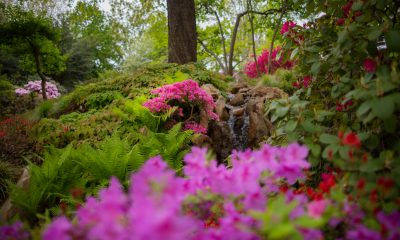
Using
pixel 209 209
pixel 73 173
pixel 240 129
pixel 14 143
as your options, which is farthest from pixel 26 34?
pixel 209 209

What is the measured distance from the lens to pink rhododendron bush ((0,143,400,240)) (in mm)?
368

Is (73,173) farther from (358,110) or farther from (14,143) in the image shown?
(358,110)

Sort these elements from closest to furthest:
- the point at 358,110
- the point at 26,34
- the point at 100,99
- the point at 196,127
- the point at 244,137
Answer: the point at 358,110, the point at 196,127, the point at 244,137, the point at 100,99, the point at 26,34

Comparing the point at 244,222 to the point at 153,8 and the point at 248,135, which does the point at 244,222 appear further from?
the point at 153,8

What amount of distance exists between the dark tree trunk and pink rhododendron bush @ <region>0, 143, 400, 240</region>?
19.3 feet

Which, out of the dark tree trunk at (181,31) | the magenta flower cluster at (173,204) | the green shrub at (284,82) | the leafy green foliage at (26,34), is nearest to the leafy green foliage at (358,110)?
the magenta flower cluster at (173,204)

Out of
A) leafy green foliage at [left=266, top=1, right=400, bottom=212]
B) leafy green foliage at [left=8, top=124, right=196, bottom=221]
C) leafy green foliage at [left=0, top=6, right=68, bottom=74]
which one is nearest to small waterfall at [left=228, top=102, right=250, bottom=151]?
leafy green foliage at [left=8, top=124, right=196, bottom=221]

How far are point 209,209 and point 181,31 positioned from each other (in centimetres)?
611

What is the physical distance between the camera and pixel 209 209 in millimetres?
633

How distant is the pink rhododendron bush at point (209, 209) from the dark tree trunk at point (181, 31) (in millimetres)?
5890

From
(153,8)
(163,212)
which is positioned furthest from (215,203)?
(153,8)

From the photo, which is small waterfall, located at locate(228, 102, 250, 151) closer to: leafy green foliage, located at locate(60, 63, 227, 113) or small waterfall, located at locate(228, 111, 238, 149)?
small waterfall, located at locate(228, 111, 238, 149)

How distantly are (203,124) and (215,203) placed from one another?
298 cm

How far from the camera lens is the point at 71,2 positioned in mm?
7023
